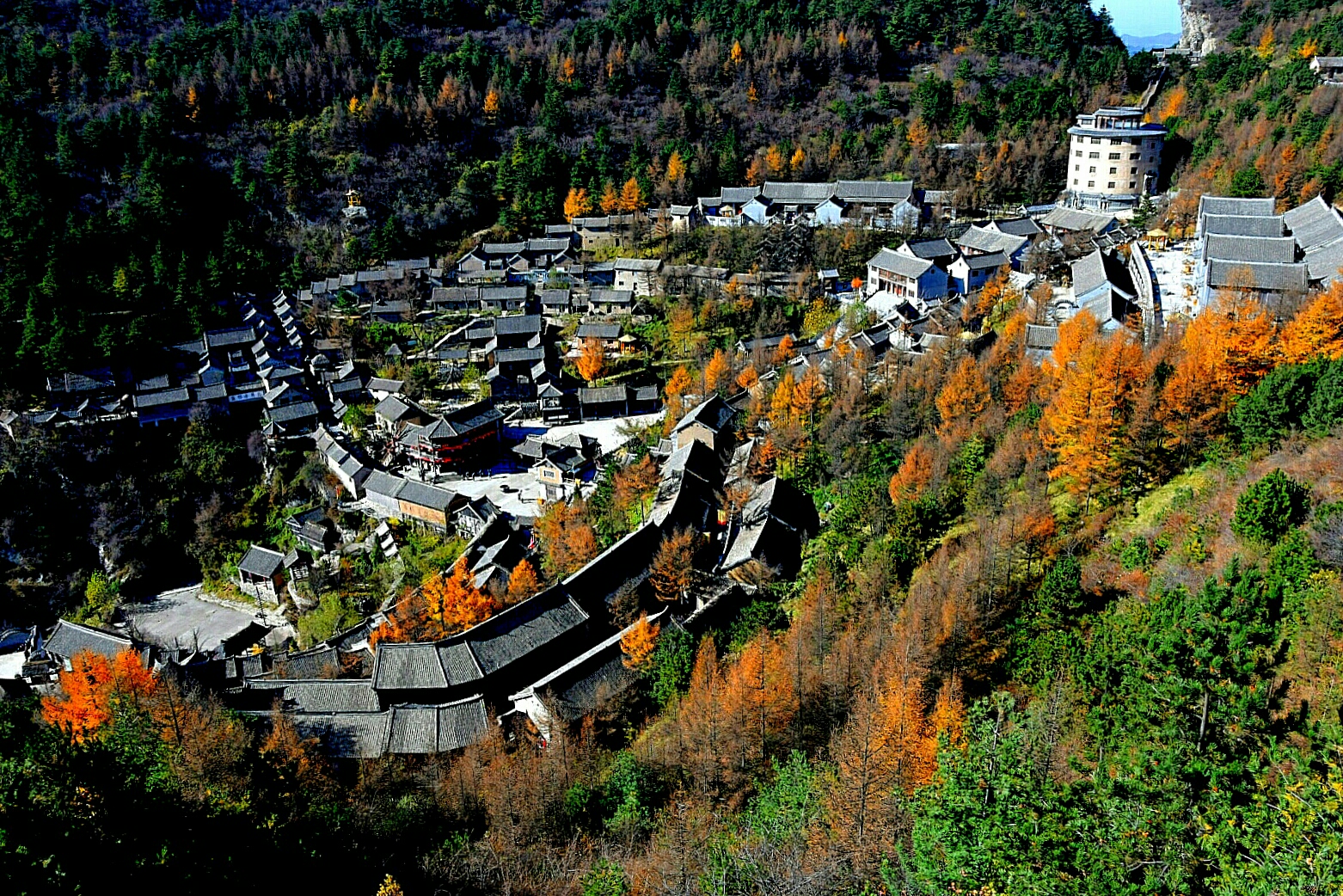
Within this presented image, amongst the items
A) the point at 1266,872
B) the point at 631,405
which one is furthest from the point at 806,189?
the point at 1266,872

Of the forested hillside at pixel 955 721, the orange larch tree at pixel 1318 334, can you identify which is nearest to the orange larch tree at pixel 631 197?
the forested hillside at pixel 955 721

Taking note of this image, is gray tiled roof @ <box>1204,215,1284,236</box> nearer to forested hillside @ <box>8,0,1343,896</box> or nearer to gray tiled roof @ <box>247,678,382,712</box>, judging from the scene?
forested hillside @ <box>8,0,1343,896</box>

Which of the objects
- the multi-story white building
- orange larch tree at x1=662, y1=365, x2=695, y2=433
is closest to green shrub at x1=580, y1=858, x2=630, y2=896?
orange larch tree at x1=662, y1=365, x2=695, y2=433

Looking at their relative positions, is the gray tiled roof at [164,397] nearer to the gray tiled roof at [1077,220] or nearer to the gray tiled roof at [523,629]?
the gray tiled roof at [523,629]

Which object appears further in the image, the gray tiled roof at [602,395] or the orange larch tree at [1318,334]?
the gray tiled roof at [602,395]

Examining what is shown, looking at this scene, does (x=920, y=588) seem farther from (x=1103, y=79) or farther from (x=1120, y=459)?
(x=1103, y=79)

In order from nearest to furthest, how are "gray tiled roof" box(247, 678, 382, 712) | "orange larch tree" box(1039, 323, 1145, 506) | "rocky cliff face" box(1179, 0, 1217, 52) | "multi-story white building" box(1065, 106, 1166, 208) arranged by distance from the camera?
"orange larch tree" box(1039, 323, 1145, 506)
"gray tiled roof" box(247, 678, 382, 712)
"multi-story white building" box(1065, 106, 1166, 208)
"rocky cliff face" box(1179, 0, 1217, 52)
